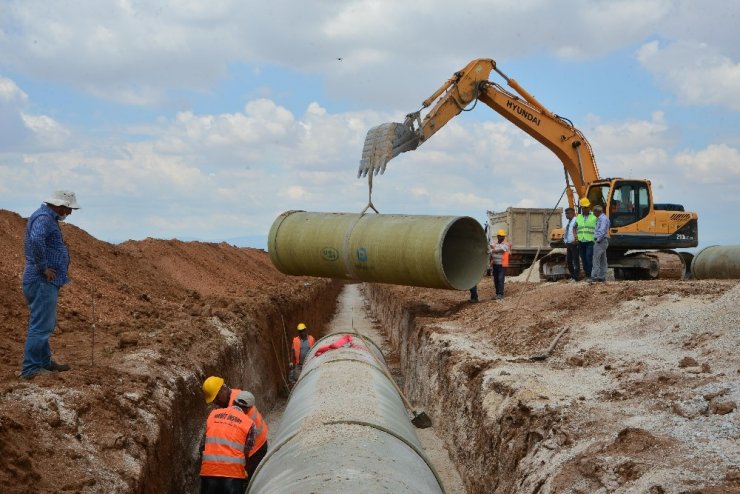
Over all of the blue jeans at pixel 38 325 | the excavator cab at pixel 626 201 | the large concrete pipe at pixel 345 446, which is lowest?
the large concrete pipe at pixel 345 446

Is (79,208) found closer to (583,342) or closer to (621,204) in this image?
(583,342)

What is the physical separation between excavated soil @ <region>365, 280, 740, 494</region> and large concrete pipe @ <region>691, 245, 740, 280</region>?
720 centimetres

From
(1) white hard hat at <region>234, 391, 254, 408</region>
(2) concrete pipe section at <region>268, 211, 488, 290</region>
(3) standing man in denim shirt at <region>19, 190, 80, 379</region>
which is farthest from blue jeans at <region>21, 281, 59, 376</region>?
(2) concrete pipe section at <region>268, 211, 488, 290</region>

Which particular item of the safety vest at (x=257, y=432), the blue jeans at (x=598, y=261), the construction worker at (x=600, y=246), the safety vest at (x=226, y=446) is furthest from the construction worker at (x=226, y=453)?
the blue jeans at (x=598, y=261)

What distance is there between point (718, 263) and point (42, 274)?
16.2m

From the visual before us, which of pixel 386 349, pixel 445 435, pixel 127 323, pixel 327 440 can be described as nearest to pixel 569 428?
pixel 327 440

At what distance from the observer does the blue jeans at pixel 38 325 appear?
255 inches

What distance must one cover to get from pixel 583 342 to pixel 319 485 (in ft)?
18.2

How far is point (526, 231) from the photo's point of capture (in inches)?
948

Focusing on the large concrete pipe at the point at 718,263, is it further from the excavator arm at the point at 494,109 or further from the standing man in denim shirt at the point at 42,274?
the standing man in denim shirt at the point at 42,274

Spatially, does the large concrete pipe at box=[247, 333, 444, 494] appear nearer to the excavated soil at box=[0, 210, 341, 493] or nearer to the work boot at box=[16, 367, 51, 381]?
the excavated soil at box=[0, 210, 341, 493]

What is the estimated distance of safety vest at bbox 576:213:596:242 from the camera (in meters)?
13.2

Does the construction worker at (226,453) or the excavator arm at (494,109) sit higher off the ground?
the excavator arm at (494,109)

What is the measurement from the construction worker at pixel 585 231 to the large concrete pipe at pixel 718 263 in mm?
5506
